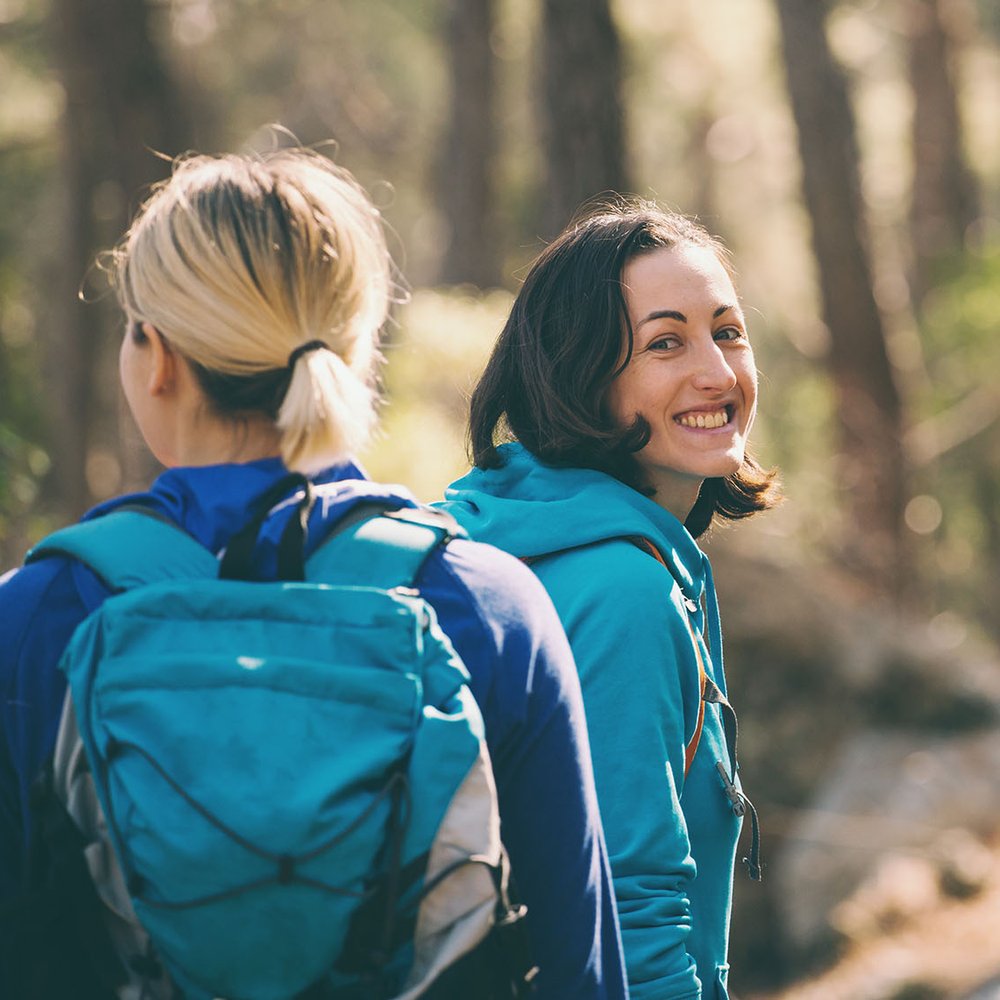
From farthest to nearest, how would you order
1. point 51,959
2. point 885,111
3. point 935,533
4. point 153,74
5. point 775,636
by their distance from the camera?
point 885,111, point 935,533, point 153,74, point 775,636, point 51,959

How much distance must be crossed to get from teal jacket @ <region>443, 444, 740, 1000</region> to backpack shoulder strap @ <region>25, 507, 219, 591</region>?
0.69 meters

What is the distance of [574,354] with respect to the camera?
2.30 meters

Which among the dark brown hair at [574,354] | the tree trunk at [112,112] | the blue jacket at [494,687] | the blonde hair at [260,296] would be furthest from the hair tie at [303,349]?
the tree trunk at [112,112]

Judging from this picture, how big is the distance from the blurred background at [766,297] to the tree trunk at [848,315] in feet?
0.08

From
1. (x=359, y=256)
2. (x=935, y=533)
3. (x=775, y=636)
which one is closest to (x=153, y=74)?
(x=775, y=636)

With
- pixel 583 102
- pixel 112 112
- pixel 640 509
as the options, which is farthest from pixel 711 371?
pixel 112 112

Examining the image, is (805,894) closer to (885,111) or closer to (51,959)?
(51,959)

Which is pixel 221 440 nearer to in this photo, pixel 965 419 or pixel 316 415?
pixel 316 415

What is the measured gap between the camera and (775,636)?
7.35 m

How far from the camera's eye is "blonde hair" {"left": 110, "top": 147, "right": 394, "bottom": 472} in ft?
5.25

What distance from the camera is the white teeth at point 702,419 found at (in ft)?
7.58

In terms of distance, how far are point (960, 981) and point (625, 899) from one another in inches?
167

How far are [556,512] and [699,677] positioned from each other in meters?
0.33

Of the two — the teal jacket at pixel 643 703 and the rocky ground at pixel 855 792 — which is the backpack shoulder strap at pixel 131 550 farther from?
the rocky ground at pixel 855 792
